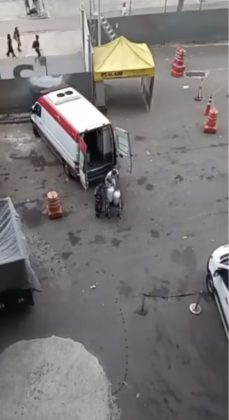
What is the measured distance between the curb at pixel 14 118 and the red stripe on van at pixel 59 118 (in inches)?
80.0

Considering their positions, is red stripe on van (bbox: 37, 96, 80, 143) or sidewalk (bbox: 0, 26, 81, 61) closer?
red stripe on van (bbox: 37, 96, 80, 143)

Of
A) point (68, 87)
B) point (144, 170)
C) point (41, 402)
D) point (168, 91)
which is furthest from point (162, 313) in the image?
point (168, 91)

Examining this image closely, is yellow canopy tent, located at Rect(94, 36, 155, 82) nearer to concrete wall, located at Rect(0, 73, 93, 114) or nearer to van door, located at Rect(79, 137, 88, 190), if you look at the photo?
concrete wall, located at Rect(0, 73, 93, 114)

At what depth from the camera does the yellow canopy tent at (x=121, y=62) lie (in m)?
15.3

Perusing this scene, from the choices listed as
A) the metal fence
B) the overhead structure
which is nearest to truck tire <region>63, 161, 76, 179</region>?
the overhead structure

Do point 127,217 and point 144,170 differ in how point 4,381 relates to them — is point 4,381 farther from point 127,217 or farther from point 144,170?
point 144,170

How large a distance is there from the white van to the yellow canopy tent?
1946 mm

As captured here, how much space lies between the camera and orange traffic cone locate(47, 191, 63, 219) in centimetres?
1181

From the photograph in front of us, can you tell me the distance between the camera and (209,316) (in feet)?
32.4

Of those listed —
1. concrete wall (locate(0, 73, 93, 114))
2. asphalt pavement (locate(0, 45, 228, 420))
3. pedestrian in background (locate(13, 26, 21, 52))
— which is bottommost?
asphalt pavement (locate(0, 45, 228, 420))

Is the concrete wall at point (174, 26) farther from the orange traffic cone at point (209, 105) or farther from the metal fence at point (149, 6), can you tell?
the orange traffic cone at point (209, 105)

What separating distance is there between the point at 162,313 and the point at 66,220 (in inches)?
152

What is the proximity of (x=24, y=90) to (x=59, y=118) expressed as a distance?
3.30 meters

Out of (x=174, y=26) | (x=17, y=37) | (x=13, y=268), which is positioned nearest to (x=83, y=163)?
(x=13, y=268)
